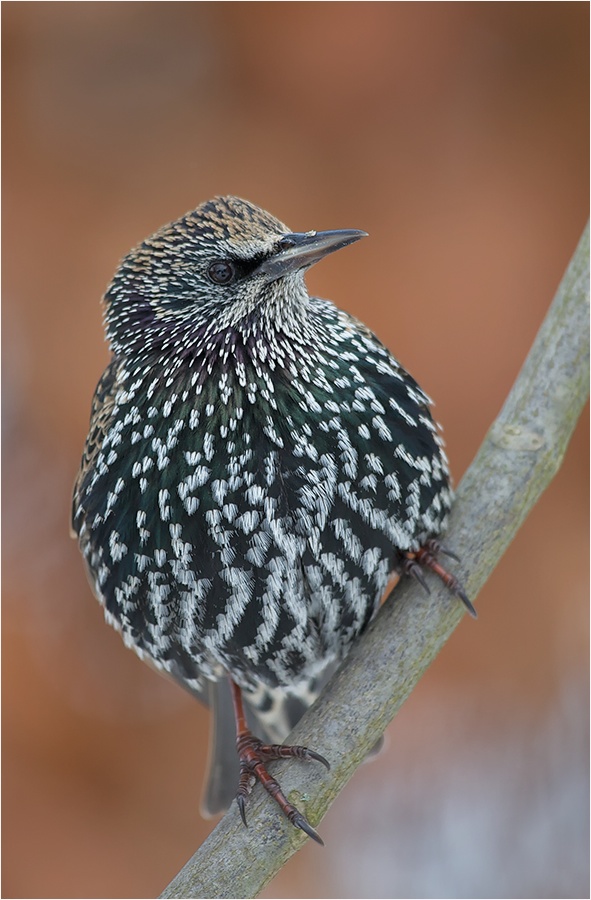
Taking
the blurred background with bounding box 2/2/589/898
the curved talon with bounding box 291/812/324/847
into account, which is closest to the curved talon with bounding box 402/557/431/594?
the curved talon with bounding box 291/812/324/847

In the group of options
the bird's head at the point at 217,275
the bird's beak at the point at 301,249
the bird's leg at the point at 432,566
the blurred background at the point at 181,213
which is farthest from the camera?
the blurred background at the point at 181,213

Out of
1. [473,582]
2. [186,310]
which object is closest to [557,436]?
[473,582]

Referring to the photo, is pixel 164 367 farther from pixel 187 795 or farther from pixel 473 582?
pixel 187 795

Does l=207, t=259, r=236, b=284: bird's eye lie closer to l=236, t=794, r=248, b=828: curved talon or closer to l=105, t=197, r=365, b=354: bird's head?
l=105, t=197, r=365, b=354: bird's head

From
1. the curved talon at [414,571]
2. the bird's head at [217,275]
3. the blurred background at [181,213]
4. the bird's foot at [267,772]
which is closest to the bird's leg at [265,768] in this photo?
the bird's foot at [267,772]

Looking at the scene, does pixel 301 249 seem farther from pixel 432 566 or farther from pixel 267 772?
pixel 267 772

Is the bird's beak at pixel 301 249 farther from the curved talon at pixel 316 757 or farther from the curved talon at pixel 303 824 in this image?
the curved talon at pixel 303 824

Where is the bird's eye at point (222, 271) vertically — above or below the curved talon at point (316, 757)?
above
